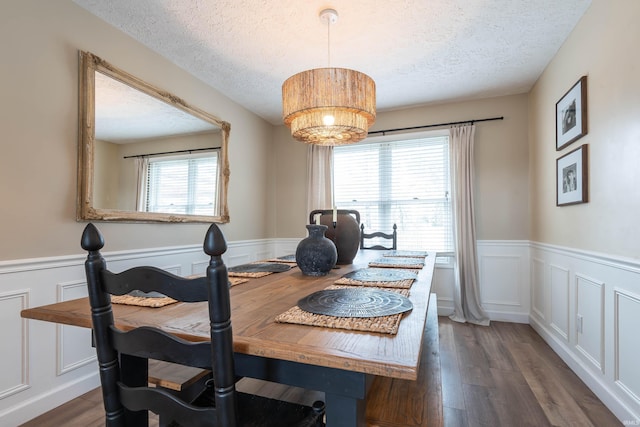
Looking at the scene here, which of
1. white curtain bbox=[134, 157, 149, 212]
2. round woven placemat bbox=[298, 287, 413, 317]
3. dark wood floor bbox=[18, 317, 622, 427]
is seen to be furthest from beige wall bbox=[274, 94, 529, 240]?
white curtain bbox=[134, 157, 149, 212]

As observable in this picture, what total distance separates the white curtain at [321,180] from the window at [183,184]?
4.08 ft

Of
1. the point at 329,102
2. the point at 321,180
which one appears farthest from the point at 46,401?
the point at 321,180

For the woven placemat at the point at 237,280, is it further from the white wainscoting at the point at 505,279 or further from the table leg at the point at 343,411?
the white wainscoting at the point at 505,279

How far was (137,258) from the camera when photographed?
227 cm

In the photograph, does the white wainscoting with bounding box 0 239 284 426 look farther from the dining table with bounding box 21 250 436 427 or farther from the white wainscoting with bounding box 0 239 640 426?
the dining table with bounding box 21 250 436 427

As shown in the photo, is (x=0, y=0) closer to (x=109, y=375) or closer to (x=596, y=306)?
(x=109, y=375)

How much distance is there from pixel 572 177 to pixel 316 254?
1973mm

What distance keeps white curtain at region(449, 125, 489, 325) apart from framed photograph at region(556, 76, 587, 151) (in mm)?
892

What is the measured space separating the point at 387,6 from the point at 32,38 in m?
2.06

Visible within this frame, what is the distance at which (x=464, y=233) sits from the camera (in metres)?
3.23

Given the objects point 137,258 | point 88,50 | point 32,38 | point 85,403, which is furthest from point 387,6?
point 85,403

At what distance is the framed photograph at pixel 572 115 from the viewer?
202 cm

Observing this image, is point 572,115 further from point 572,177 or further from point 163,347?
point 163,347

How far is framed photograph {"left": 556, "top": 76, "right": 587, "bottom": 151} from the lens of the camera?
2016 millimetres
